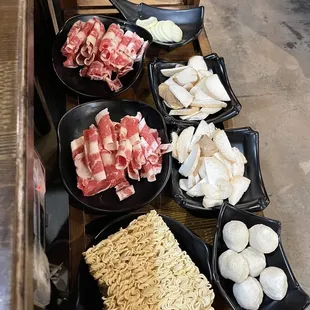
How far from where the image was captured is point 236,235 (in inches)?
46.4

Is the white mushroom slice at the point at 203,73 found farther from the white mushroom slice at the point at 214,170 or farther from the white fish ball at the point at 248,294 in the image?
the white fish ball at the point at 248,294

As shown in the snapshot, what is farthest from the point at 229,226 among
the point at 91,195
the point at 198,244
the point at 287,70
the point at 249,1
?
the point at 249,1

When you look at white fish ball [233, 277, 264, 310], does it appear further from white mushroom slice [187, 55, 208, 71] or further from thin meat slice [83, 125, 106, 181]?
white mushroom slice [187, 55, 208, 71]

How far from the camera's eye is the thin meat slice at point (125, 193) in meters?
1.26

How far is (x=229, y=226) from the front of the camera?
1.20 metres

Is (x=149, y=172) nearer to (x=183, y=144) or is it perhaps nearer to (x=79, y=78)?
(x=183, y=144)

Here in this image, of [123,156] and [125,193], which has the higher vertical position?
[123,156]

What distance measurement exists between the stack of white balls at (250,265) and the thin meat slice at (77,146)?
49 centimetres

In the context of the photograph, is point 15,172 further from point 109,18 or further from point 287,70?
point 287,70

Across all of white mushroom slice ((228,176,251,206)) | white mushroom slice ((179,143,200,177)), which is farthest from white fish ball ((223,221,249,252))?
white mushroom slice ((179,143,200,177))

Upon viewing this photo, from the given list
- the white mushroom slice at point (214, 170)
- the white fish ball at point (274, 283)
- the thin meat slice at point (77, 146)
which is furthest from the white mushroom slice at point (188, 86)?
the white fish ball at point (274, 283)

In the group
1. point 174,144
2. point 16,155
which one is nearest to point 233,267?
point 174,144

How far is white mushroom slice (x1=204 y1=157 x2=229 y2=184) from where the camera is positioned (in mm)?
1285

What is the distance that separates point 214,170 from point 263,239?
0.25 meters
